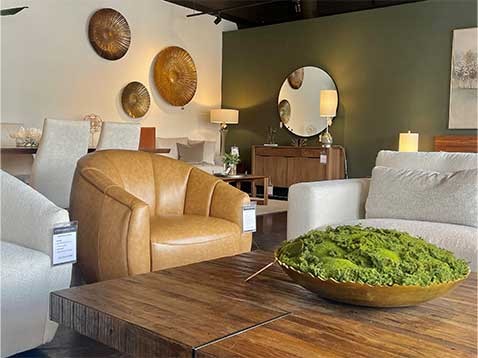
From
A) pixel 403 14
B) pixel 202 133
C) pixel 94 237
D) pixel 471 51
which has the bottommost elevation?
pixel 94 237

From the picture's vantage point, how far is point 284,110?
7832 mm

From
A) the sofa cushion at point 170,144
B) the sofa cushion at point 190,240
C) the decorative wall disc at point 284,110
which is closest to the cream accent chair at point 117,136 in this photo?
the sofa cushion at point 190,240

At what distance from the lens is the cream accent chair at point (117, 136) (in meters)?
4.29

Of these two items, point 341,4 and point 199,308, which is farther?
point 341,4

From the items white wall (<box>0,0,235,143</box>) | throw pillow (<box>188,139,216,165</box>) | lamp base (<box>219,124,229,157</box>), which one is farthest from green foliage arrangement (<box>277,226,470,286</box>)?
lamp base (<box>219,124,229,157</box>)

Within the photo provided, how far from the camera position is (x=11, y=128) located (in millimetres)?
5617

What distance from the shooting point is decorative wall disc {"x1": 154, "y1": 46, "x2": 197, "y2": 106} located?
299 inches

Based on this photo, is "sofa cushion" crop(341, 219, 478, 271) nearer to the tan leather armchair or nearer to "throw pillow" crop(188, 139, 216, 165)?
the tan leather armchair

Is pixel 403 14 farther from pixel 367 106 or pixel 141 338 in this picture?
pixel 141 338

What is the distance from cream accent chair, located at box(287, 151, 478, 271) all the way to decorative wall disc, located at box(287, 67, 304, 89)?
14.2 feet

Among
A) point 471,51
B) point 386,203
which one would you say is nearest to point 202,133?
point 471,51

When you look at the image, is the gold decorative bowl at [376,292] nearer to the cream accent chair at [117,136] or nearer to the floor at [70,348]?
the floor at [70,348]

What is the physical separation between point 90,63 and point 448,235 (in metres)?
5.48

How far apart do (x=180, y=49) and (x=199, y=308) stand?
6972 mm
